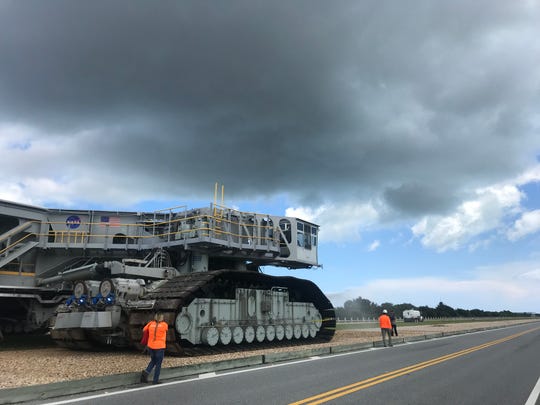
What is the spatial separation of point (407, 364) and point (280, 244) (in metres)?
9.83

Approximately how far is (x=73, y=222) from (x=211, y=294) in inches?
320

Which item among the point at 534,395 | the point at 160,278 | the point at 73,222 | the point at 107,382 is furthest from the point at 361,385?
the point at 73,222

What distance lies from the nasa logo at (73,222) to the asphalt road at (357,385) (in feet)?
42.2

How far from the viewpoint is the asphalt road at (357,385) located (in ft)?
23.6

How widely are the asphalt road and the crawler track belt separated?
342cm

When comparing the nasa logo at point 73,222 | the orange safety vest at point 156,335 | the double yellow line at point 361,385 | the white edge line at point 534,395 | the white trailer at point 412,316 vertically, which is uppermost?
the nasa logo at point 73,222

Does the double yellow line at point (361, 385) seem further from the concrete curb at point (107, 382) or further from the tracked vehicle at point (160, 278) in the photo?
the tracked vehicle at point (160, 278)

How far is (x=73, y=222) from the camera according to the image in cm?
1995

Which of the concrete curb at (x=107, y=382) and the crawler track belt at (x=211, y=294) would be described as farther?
the crawler track belt at (x=211, y=294)

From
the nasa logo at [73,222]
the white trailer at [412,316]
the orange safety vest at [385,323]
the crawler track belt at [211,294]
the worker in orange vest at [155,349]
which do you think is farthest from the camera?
the white trailer at [412,316]

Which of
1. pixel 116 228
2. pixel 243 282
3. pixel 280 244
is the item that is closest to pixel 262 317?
pixel 243 282

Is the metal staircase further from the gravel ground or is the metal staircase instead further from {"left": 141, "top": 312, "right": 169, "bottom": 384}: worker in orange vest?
{"left": 141, "top": 312, "right": 169, "bottom": 384}: worker in orange vest

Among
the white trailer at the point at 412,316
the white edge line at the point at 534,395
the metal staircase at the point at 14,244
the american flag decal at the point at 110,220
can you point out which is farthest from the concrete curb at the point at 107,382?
the white trailer at the point at 412,316

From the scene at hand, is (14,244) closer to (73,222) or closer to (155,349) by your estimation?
(73,222)
